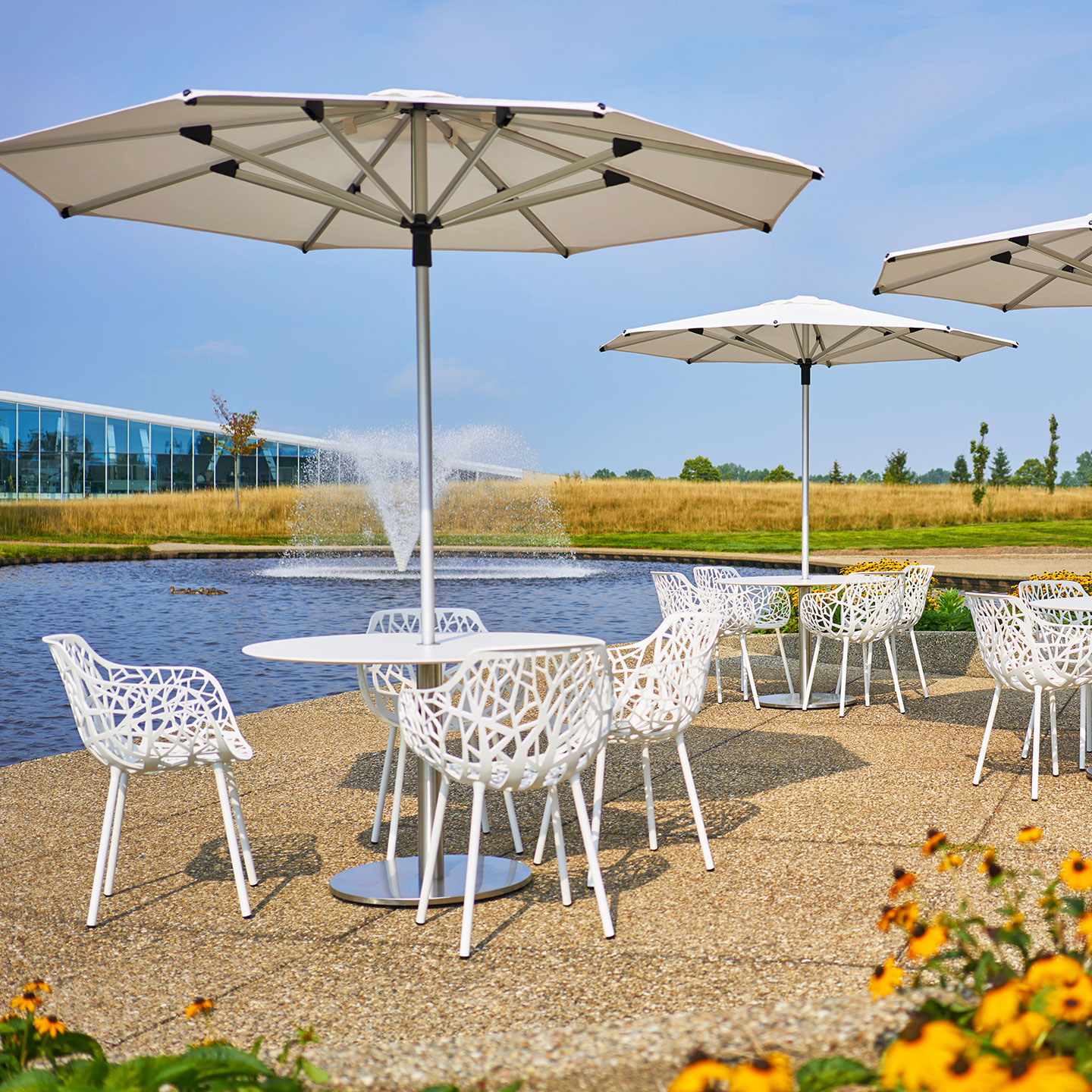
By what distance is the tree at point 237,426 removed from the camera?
34.5m

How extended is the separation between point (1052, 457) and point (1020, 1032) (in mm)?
34405

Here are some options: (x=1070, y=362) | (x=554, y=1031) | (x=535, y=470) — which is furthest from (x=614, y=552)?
(x=554, y=1031)

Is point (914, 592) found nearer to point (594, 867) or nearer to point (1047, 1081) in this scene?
point (594, 867)

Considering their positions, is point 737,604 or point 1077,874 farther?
point 737,604

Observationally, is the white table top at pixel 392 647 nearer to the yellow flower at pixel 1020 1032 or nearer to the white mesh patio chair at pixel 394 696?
the white mesh patio chair at pixel 394 696

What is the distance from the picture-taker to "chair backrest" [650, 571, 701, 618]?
268 inches

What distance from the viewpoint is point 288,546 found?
2453 cm

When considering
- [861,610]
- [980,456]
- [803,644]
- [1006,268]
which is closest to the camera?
[1006,268]

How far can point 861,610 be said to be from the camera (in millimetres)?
6355

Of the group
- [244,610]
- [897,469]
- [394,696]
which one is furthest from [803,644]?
[897,469]

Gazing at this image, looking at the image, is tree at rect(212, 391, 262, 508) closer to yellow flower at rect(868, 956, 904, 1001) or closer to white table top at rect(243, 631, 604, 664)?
white table top at rect(243, 631, 604, 664)

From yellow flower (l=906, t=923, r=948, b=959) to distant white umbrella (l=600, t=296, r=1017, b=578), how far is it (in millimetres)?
4776

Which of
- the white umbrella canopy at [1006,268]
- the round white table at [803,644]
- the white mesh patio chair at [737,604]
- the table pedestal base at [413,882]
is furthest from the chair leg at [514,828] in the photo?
the white umbrella canopy at [1006,268]

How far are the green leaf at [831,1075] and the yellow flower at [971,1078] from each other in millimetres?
383
